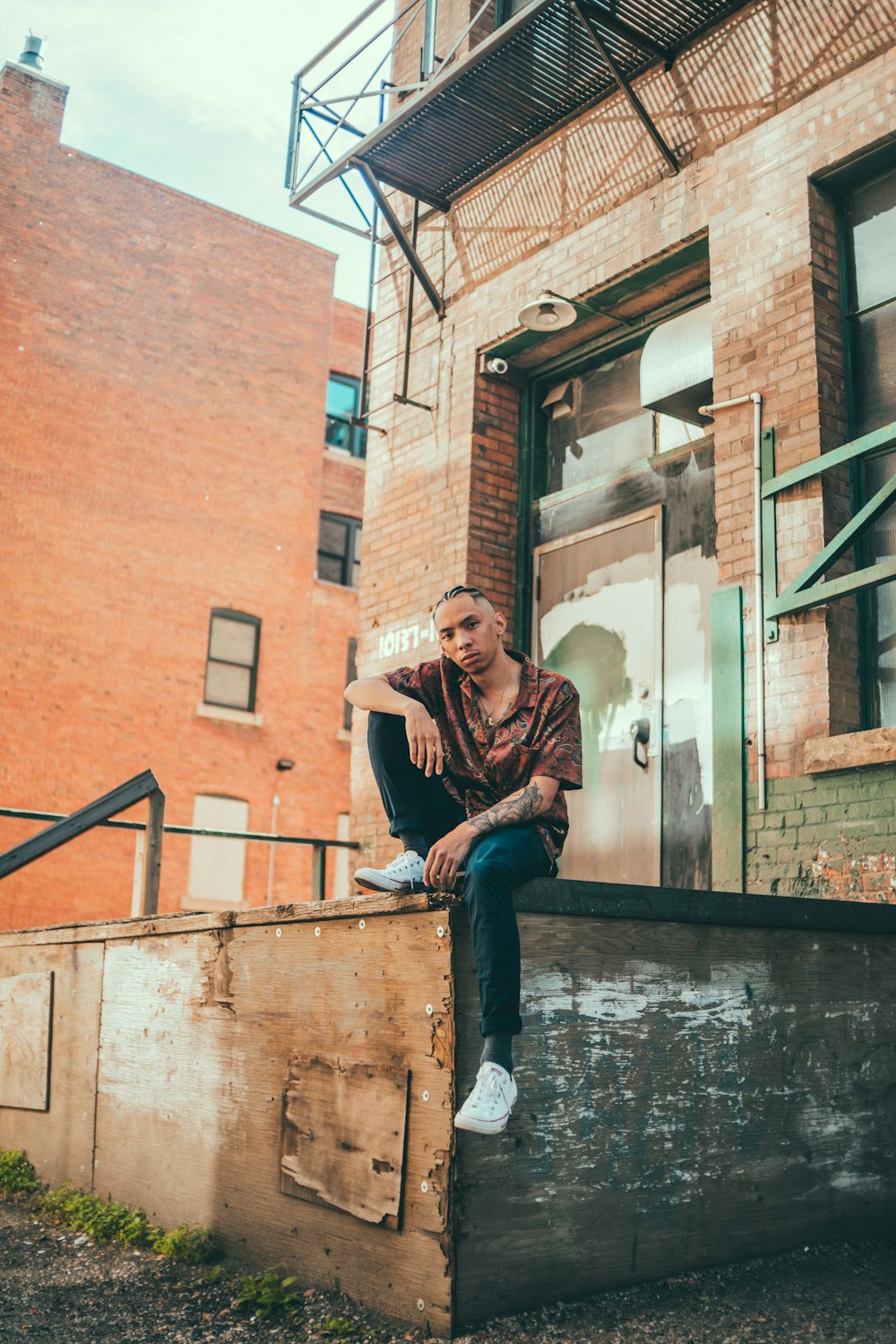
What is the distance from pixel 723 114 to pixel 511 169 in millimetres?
1821

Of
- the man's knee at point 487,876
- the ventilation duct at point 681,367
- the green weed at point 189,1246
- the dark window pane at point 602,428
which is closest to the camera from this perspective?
the man's knee at point 487,876

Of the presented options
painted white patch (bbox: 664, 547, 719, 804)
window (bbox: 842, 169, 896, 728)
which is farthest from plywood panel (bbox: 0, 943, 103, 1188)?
window (bbox: 842, 169, 896, 728)

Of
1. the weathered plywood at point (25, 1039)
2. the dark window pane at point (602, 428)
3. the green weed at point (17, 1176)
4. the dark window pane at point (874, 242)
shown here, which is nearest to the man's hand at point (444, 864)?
the weathered plywood at point (25, 1039)

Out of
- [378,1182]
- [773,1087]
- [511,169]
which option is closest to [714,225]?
[511,169]

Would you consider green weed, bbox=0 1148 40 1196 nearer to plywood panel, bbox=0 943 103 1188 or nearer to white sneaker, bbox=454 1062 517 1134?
plywood panel, bbox=0 943 103 1188

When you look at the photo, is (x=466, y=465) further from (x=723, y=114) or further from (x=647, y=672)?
(x=723, y=114)

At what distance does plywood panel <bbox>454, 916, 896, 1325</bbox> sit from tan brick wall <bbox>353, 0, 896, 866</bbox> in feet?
6.19

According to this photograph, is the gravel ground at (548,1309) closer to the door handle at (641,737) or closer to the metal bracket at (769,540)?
the metal bracket at (769,540)

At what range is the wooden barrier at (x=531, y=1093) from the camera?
329cm

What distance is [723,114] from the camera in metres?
6.83

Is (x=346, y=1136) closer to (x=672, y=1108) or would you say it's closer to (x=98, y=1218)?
(x=672, y=1108)

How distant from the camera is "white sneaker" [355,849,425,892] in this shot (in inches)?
145

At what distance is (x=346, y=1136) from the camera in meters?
3.59

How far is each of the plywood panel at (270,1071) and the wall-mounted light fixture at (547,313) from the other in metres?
4.57
